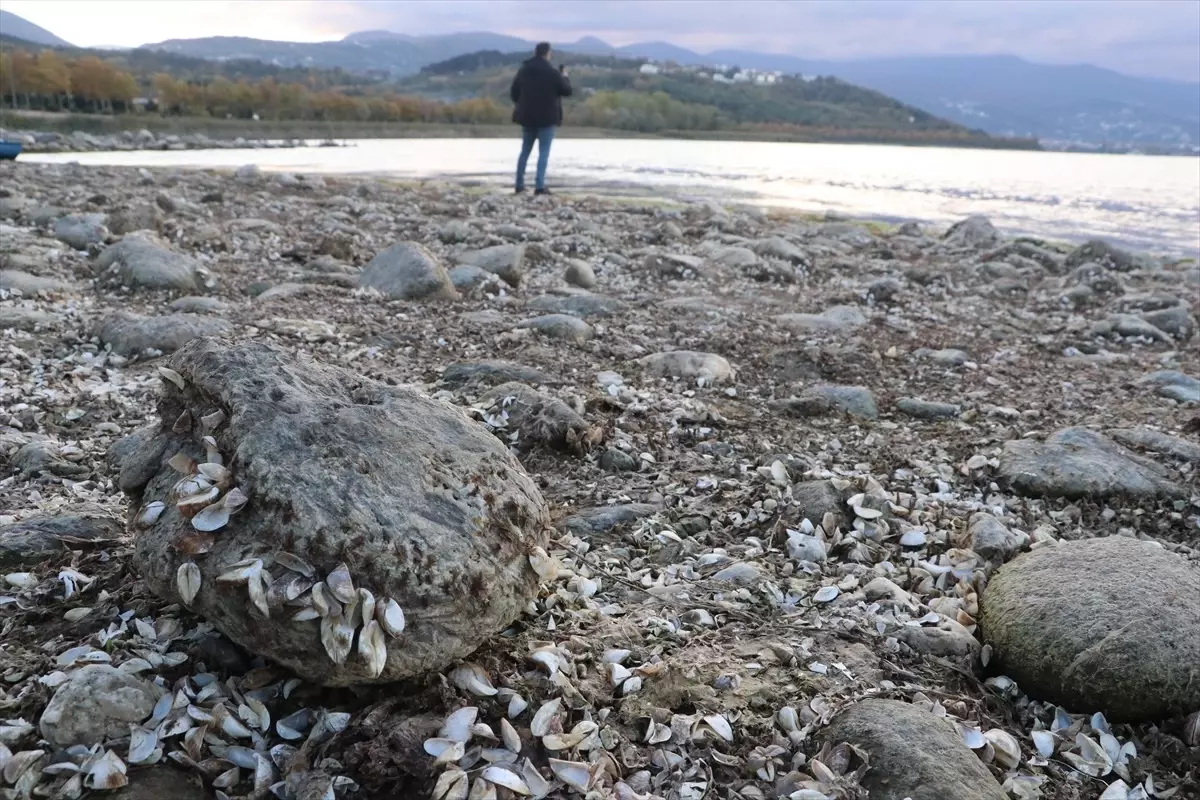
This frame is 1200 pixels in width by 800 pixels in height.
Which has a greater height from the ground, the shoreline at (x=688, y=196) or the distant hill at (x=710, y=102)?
the distant hill at (x=710, y=102)

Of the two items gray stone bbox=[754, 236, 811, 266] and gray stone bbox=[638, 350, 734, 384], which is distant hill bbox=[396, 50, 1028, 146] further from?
gray stone bbox=[638, 350, 734, 384]

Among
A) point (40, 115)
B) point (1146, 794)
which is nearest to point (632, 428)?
point (1146, 794)

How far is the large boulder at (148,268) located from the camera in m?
7.62

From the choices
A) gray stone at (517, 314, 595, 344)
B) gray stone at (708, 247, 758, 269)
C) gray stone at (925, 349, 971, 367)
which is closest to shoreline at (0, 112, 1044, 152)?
gray stone at (708, 247, 758, 269)

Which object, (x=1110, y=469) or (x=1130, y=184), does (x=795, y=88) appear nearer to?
(x=1130, y=184)

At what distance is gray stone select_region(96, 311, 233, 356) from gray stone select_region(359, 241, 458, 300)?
1893 millimetres

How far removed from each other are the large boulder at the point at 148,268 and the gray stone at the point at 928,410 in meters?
6.20

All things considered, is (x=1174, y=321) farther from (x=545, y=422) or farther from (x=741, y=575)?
(x=741, y=575)

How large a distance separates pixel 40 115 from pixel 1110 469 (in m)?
55.6

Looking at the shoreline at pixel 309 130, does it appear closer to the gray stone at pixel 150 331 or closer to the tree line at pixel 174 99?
the tree line at pixel 174 99

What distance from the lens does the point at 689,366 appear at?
20.3 feet

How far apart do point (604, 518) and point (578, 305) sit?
173 inches

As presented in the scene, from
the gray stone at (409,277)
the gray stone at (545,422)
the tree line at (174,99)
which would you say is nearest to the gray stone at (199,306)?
the gray stone at (409,277)

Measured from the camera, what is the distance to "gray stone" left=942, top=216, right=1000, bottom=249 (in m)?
13.7
